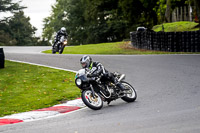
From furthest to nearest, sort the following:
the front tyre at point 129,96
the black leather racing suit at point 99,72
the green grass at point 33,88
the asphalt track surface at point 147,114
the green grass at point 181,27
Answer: the green grass at point 181,27
the green grass at point 33,88
the front tyre at point 129,96
the black leather racing suit at point 99,72
the asphalt track surface at point 147,114

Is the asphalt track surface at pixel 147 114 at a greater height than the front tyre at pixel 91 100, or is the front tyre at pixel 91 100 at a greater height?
the front tyre at pixel 91 100

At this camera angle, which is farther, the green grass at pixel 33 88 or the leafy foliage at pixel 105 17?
the leafy foliage at pixel 105 17

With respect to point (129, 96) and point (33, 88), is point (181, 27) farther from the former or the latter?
point (129, 96)

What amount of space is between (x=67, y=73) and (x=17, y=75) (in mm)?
2013

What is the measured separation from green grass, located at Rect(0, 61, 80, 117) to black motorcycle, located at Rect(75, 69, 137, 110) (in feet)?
5.05

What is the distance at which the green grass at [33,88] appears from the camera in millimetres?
10312

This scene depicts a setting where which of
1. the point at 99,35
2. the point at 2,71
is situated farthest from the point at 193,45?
the point at 99,35

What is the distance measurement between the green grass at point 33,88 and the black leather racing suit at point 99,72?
→ 5.54 ft

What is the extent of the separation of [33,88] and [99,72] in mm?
3976

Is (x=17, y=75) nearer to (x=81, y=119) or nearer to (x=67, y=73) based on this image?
(x=67, y=73)

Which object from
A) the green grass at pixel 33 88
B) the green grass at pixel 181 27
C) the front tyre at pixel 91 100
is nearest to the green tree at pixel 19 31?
the green grass at pixel 181 27

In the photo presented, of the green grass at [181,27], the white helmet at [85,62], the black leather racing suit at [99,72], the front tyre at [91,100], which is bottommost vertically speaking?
the front tyre at [91,100]

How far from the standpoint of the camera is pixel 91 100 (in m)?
9.01

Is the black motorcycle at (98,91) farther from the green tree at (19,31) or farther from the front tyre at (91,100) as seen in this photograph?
the green tree at (19,31)
